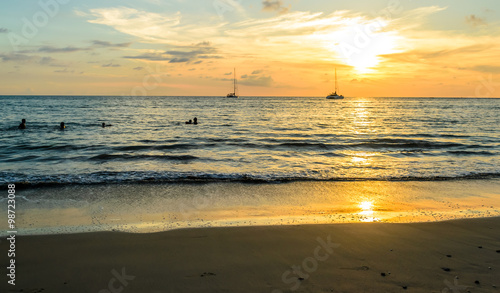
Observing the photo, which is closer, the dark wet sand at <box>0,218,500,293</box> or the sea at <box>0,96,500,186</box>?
the dark wet sand at <box>0,218,500,293</box>

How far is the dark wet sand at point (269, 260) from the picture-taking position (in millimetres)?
4859

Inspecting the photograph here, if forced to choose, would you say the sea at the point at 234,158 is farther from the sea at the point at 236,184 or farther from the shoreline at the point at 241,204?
the shoreline at the point at 241,204

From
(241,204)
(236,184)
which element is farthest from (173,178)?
(241,204)

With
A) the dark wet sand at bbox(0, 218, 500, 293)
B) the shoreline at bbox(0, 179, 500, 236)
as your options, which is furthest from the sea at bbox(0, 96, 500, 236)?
the dark wet sand at bbox(0, 218, 500, 293)

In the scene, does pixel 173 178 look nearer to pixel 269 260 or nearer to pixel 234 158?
pixel 234 158

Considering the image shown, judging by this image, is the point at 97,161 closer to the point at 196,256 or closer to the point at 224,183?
the point at 224,183

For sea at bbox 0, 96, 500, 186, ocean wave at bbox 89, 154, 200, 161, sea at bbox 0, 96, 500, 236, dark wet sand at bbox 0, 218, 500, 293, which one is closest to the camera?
dark wet sand at bbox 0, 218, 500, 293

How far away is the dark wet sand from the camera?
4.86m

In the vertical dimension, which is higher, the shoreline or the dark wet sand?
the shoreline

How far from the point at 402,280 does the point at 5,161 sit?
1926 centimetres

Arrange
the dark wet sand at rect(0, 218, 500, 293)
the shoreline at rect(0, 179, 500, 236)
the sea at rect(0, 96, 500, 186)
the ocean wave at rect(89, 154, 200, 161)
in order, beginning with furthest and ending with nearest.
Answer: the ocean wave at rect(89, 154, 200, 161) < the sea at rect(0, 96, 500, 186) < the shoreline at rect(0, 179, 500, 236) < the dark wet sand at rect(0, 218, 500, 293)

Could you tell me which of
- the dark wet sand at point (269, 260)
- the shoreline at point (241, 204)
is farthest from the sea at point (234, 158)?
the dark wet sand at point (269, 260)

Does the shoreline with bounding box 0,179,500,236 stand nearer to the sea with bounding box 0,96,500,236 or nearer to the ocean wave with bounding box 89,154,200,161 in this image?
the sea with bounding box 0,96,500,236

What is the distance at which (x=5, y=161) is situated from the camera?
16641mm
